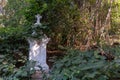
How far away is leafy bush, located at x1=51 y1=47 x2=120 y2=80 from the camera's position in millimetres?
3986

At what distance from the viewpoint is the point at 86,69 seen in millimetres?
4043

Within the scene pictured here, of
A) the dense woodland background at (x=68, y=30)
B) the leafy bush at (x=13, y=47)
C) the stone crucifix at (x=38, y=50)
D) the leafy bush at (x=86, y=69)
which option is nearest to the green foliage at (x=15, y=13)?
the leafy bush at (x=13, y=47)

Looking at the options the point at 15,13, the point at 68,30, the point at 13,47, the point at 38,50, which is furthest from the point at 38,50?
the point at 15,13

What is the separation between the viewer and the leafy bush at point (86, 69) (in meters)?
3.99

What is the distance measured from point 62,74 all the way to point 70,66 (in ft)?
1.21

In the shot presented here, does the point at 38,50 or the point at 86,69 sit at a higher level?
the point at 38,50

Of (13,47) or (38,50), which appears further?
(13,47)

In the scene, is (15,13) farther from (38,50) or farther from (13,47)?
(38,50)

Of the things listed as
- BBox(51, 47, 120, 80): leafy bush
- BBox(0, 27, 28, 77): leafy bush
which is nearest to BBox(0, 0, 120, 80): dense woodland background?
BBox(0, 27, 28, 77): leafy bush

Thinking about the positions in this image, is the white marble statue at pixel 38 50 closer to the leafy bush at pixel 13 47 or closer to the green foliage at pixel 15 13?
the leafy bush at pixel 13 47

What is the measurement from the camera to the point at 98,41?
6.44 meters

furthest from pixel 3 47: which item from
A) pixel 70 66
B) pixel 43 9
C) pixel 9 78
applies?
pixel 70 66

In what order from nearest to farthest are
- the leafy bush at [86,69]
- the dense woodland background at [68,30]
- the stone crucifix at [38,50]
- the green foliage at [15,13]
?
the leafy bush at [86,69], the stone crucifix at [38,50], the dense woodland background at [68,30], the green foliage at [15,13]

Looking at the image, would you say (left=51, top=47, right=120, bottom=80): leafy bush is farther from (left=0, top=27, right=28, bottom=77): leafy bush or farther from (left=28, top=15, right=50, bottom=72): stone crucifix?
(left=0, top=27, right=28, bottom=77): leafy bush
